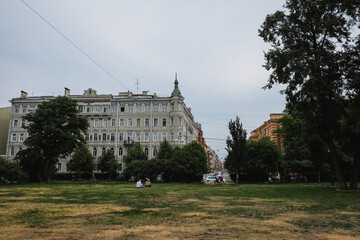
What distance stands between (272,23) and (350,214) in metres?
19.9

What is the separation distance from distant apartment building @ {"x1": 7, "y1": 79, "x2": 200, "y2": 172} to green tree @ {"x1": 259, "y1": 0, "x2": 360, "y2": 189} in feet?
140

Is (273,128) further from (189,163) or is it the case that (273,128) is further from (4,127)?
(4,127)

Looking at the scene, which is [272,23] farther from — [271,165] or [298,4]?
[271,165]

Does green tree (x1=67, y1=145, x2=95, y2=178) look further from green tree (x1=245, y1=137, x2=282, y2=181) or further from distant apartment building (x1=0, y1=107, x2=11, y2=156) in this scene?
distant apartment building (x1=0, y1=107, x2=11, y2=156)

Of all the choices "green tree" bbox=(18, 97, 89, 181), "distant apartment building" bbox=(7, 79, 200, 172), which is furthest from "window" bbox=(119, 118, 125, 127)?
"green tree" bbox=(18, 97, 89, 181)

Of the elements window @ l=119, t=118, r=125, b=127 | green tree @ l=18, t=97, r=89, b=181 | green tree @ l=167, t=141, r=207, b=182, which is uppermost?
window @ l=119, t=118, r=125, b=127

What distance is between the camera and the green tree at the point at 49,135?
45.6 meters

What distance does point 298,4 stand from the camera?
25812 millimetres

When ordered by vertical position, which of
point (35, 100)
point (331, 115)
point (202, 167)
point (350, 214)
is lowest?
point (350, 214)

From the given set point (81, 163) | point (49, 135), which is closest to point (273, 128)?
point (81, 163)

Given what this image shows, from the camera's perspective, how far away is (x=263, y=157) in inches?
1925

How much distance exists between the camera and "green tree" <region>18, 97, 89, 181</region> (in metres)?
45.6

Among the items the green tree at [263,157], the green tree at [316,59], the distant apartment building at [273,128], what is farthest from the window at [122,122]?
the green tree at [316,59]

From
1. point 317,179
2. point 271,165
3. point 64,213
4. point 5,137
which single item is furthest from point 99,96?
point 64,213
